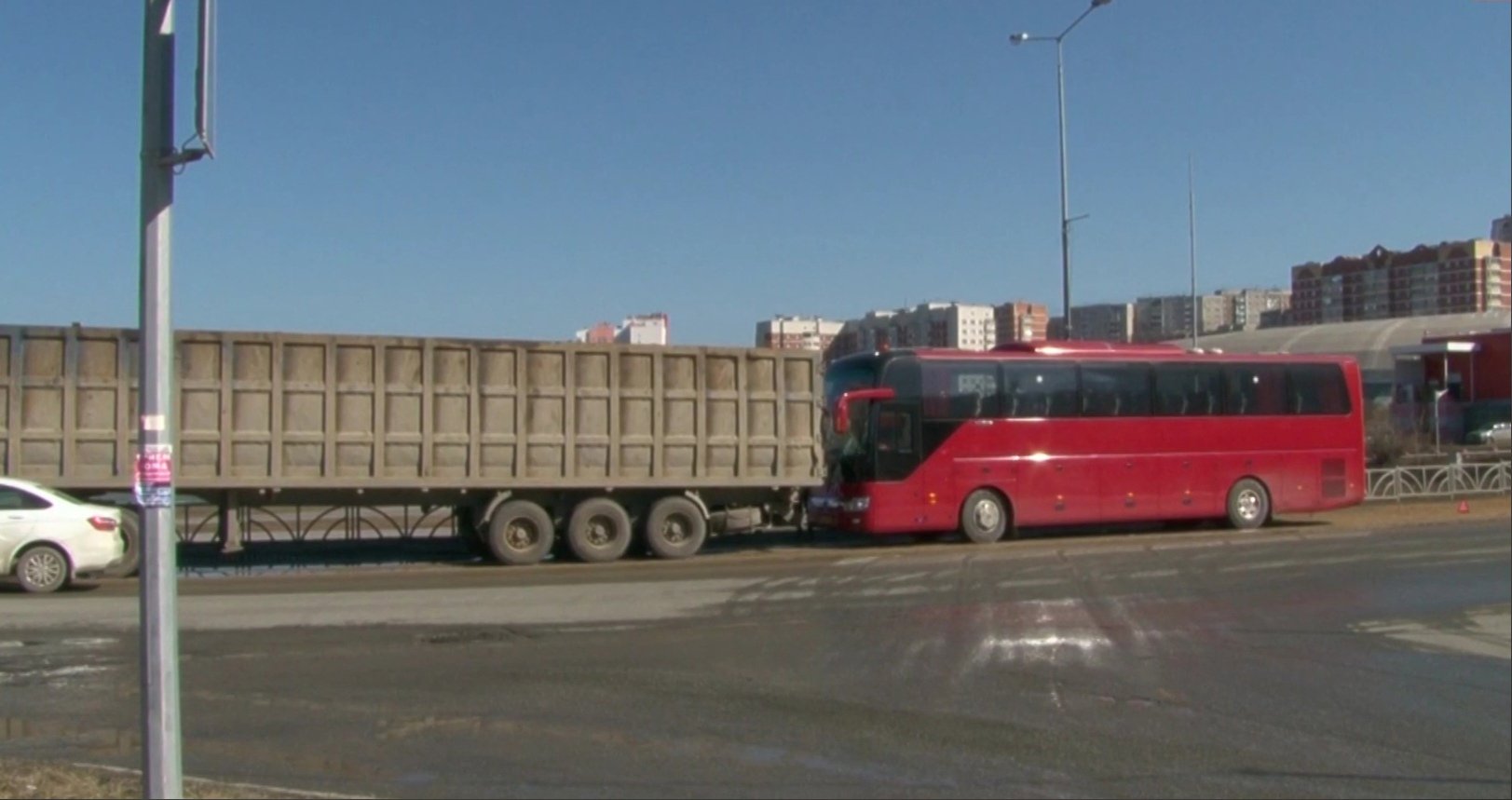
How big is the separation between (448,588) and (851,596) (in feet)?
16.8

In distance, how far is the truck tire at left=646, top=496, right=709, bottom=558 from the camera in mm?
21938

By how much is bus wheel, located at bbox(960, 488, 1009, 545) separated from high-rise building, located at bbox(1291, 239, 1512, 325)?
7.53m

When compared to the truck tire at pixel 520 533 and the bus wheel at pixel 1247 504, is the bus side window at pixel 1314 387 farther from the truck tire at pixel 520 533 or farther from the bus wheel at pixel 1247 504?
the truck tire at pixel 520 533

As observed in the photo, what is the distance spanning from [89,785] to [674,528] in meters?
14.9

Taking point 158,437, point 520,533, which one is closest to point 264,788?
point 158,437

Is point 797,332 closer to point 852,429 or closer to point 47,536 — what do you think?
point 852,429

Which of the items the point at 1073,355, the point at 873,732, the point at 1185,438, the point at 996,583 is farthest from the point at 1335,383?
the point at 873,732

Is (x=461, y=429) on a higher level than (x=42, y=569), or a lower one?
higher

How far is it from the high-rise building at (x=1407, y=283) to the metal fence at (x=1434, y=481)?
7.91ft

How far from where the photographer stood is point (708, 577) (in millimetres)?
18984

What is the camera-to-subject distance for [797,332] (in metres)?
36.1

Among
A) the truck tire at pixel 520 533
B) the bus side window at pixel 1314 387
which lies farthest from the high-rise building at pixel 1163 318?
the truck tire at pixel 520 533

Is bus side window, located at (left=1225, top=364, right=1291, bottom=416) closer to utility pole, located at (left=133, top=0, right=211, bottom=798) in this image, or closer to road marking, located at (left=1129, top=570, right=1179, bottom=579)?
road marking, located at (left=1129, top=570, right=1179, bottom=579)

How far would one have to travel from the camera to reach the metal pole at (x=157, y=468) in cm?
566
